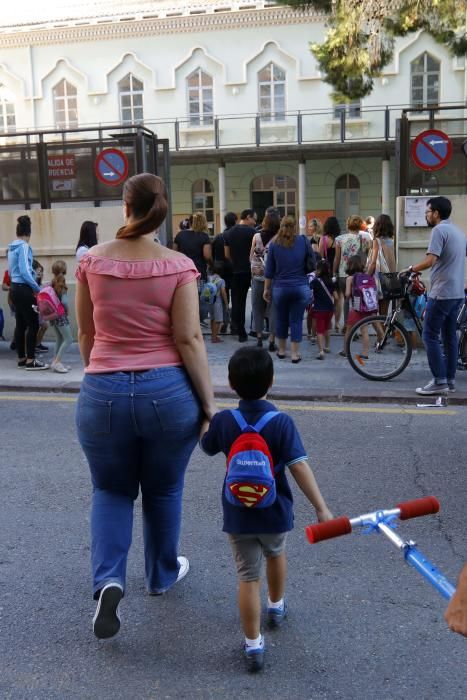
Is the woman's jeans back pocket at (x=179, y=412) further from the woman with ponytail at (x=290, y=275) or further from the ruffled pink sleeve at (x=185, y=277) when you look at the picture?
the woman with ponytail at (x=290, y=275)

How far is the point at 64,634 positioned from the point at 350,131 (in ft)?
83.3

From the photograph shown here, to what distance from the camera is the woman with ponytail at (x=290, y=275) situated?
8633mm

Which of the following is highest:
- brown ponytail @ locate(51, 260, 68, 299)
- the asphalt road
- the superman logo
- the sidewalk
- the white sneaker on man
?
brown ponytail @ locate(51, 260, 68, 299)

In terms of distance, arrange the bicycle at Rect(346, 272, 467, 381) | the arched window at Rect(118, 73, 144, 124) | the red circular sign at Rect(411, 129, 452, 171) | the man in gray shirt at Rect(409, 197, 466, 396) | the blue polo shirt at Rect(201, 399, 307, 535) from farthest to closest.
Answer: the arched window at Rect(118, 73, 144, 124) < the red circular sign at Rect(411, 129, 452, 171) < the bicycle at Rect(346, 272, 467, 381) < the man in gray shirt at Rect(409, 197, 466, 396) < the blue polo shirt at Rect(201, 399, 307, 535)

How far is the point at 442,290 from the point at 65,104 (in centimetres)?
2530

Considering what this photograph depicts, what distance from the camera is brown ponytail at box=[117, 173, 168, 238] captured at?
2.92 m

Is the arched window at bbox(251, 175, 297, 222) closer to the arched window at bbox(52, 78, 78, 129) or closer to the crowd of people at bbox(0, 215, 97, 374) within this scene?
the arched window at bbox(52, 78, 78, 129)

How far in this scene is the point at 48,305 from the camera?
8398 millimetres

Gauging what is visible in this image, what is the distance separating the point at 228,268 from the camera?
10680 millimetres

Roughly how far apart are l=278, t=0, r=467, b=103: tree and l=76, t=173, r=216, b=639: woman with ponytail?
31.5 feet

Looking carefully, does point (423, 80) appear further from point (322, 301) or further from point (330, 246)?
point (322, 301)

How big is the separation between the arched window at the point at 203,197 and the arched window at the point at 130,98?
11.0 ft

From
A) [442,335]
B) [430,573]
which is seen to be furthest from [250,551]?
[442,335]

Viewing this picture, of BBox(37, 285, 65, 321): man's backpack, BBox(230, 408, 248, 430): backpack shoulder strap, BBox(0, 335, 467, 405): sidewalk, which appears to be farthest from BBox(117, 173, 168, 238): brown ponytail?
BBox(37, 285, 65, 321): man's backpack
